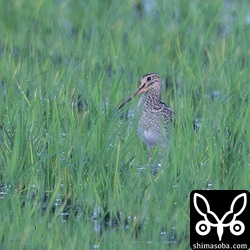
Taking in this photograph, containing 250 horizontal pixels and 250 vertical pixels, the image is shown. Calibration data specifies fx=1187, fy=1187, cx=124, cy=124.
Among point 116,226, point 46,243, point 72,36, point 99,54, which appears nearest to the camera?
point 46,243

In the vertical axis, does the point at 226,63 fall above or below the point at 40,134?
above

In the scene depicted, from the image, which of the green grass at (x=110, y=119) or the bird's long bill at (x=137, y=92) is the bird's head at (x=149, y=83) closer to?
the bird's long bill at (x=137, y=92)

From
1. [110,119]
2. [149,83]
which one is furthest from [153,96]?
[110,119]

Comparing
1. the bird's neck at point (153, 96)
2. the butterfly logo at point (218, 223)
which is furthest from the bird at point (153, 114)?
the butterfly logo at point (218, 223)

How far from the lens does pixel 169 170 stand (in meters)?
5.75

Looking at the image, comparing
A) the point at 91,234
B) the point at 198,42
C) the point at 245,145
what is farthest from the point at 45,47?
the point at 91,234

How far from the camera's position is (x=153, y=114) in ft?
23.2

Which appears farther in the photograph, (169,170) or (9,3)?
(9,3)

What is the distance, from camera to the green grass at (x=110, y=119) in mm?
5348

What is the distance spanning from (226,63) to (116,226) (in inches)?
102

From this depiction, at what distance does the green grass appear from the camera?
535 cm

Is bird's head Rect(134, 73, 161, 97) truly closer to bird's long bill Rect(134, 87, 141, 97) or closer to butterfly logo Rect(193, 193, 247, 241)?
bird's long bill Rect(134, 87, 141, 97)

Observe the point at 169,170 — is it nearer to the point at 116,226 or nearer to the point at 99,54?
the point at 116,226

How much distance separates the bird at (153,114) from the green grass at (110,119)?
0.34ft
